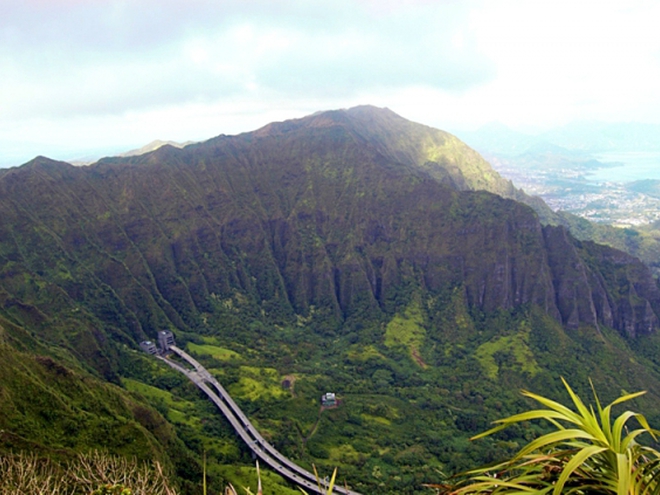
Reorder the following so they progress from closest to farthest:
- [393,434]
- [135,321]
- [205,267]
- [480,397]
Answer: [393,434]
[480,397]
[135,321]
[205,267]

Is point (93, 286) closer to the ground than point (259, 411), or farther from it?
farther from it

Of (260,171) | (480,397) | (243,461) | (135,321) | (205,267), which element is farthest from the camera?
(260,171)

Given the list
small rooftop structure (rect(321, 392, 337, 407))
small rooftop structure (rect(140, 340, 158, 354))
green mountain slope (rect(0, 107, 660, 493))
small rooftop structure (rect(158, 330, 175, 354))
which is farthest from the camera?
small rooftop structure (rect(158, 330, 175, 354))

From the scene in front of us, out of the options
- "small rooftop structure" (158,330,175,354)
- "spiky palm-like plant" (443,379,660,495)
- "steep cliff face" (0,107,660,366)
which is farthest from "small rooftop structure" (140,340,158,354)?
"spiky palm-like plant" (443,379,660,495)

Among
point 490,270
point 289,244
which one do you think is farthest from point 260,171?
point 490,270

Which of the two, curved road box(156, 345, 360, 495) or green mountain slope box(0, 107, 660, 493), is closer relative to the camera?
curved road box(156, 345, 360, 495)

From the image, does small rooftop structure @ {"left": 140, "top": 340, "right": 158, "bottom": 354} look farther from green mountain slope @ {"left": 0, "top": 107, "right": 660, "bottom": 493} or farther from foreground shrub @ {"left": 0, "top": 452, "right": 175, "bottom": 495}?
foreground shrub @ {"left": 0, "top": 452, "right": 175, "bottom": 495}

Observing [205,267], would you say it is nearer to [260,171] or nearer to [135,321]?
[135,321]

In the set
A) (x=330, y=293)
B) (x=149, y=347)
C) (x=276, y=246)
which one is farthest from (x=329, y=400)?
(x=276, y=246)
